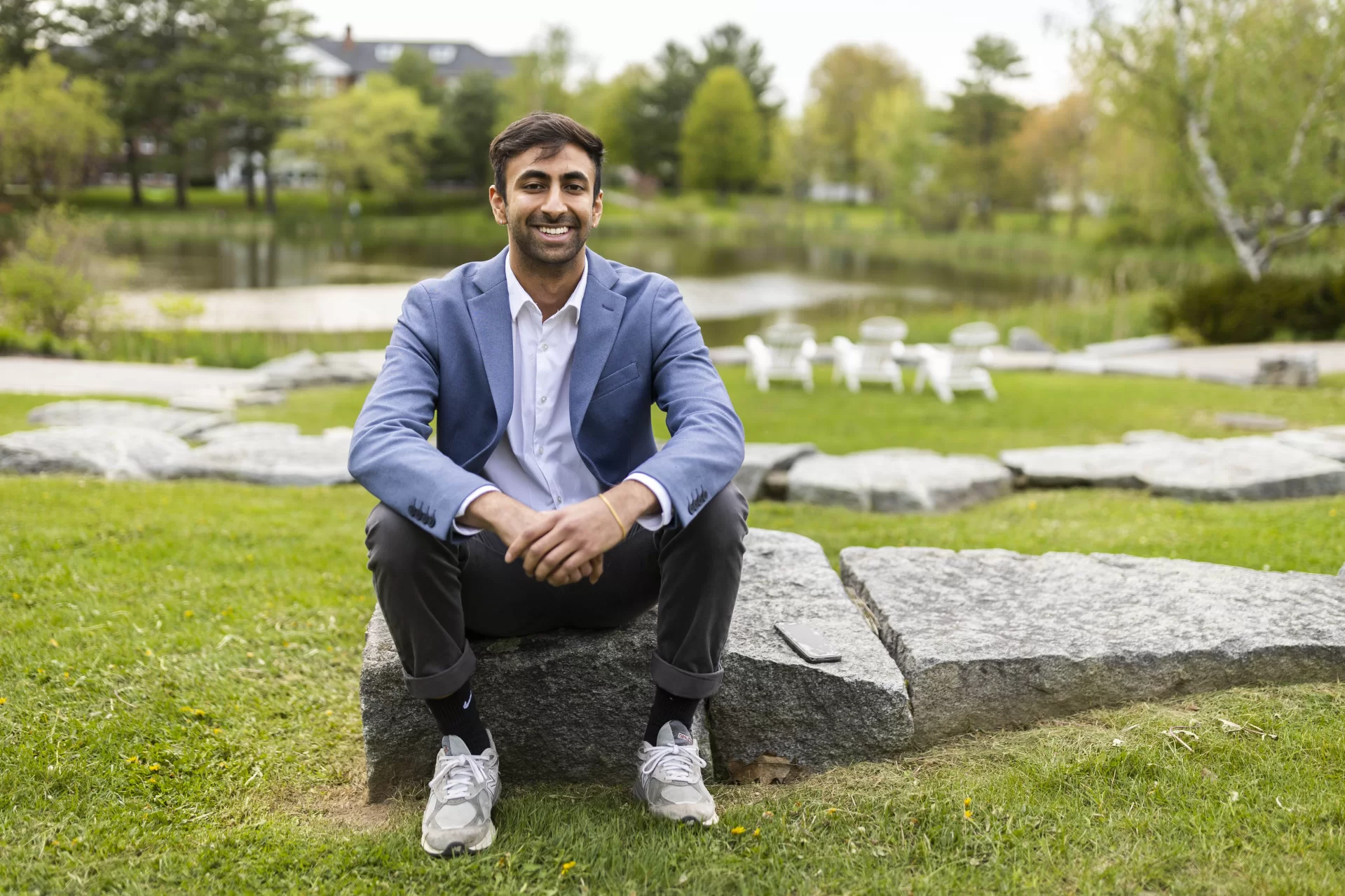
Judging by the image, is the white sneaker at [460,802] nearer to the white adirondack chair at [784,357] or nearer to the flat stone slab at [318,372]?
the white adirondack chair at [784,357]

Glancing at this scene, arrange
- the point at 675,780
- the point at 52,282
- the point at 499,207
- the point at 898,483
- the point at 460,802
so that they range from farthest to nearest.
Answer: the point at 52,282
the point at 898,483
the point at 499,207
the point at 675,780
the point at 460,802

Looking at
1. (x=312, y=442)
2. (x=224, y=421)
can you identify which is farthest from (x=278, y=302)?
(x=312, y=442)

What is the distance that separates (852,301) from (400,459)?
70.9 ft

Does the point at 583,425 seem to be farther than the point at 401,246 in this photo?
No

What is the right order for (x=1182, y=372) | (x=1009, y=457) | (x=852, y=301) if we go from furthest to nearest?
1. (x=852, y=301)
2. (x=1182, y=372)
3. (x=1009, y=457)

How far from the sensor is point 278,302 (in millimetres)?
21438

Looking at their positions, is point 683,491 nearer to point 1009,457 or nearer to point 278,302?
point 1009,457

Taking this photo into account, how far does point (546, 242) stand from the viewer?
2.64m

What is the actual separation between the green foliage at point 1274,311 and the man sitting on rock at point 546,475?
1349 centimetres

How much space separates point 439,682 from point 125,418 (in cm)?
683

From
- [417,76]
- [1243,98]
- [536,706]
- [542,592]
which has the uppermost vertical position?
[417,76]

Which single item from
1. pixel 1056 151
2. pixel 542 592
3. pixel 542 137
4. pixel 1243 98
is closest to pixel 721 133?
pixel 1056 151

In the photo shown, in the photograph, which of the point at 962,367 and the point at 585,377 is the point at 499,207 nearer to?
the point at 585,377

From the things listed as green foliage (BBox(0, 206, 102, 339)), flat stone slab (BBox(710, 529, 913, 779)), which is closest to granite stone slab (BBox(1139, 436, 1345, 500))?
flat stone slab (BBox(710, 529, 913, 779))
